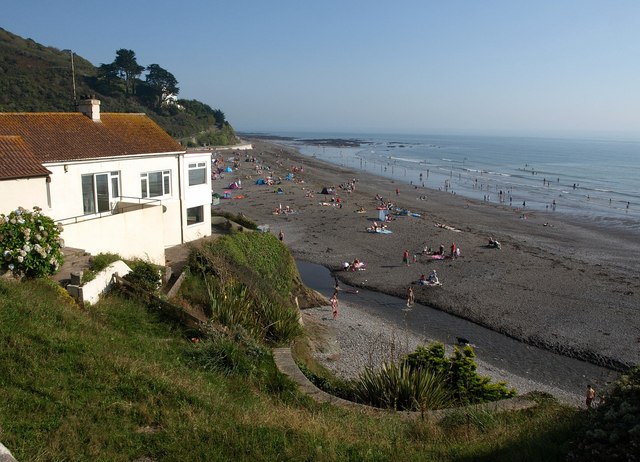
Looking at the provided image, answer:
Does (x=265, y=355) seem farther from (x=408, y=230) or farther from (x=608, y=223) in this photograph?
(x=608, y=223)

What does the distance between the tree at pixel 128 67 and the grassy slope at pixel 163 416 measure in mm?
97753

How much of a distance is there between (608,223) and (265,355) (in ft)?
144

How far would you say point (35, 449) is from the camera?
18.7ft

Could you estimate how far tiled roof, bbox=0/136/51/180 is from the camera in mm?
12719

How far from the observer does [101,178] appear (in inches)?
652

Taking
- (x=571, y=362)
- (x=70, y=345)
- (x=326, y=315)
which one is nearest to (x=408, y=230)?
(x=326, y=315)

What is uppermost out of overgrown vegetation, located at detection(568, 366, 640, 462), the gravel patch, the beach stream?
overgrown vegetation, located at detection(568, 366, 640, 462)

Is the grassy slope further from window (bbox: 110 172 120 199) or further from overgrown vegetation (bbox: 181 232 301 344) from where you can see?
window (bbox: 110 172 120 199)

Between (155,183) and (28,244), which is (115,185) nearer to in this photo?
(155,183)

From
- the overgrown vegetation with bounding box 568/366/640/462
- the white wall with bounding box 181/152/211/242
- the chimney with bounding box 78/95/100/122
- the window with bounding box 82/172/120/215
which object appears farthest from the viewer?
the white wall with bounding box 181/152/211/242

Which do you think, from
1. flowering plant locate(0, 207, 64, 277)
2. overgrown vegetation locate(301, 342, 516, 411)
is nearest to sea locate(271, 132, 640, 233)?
overgrown vegetation locate(301, 342, 516, 411)

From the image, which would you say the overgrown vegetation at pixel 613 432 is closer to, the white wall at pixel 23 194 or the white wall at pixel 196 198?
the white wall at pixel 23 194

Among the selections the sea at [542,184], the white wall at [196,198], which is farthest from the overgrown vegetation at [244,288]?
the sea at [542,184]

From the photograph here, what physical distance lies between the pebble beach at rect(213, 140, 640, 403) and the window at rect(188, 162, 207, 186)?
6.84 metres
